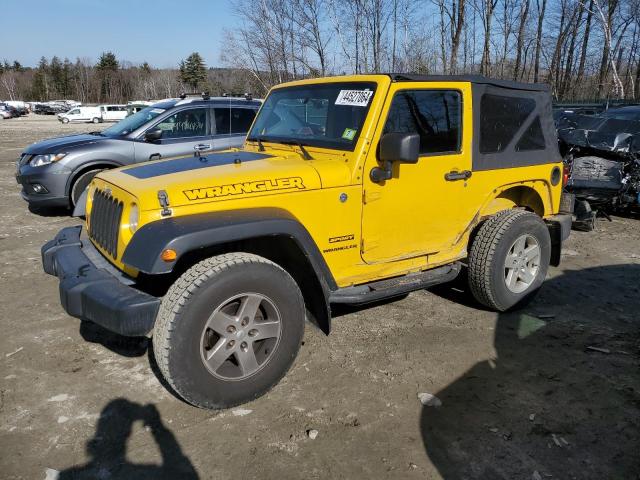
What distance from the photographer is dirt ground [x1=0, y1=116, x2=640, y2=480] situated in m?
2.63

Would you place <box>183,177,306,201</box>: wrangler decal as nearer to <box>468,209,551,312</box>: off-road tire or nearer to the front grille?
the front grille

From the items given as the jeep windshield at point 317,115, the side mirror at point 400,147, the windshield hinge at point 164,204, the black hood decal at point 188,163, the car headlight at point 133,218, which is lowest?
the car headlight at point 133,218

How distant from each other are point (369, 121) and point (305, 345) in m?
1.79

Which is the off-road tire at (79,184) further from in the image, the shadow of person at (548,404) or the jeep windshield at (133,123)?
the shadow of person at (548,404)

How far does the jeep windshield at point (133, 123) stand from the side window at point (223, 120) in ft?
2.81

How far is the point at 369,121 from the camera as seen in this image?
353 centimetres

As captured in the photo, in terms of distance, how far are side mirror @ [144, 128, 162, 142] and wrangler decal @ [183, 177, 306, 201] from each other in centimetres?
499

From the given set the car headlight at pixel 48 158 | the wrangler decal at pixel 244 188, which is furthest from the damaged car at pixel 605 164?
the car headlight at pixel 48 158

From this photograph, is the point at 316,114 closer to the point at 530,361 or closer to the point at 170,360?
the point at 170,360

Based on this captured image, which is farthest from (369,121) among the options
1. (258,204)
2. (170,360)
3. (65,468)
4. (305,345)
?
(65,468)

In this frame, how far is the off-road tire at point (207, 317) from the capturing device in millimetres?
2764

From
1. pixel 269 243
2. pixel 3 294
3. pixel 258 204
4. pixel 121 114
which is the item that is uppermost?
pixel 121 114

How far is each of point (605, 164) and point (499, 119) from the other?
4.83m

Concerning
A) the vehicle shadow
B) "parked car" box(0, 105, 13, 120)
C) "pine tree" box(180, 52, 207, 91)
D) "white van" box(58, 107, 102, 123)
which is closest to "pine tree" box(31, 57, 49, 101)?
"pine tree" box(180, 52, 207, 91)
